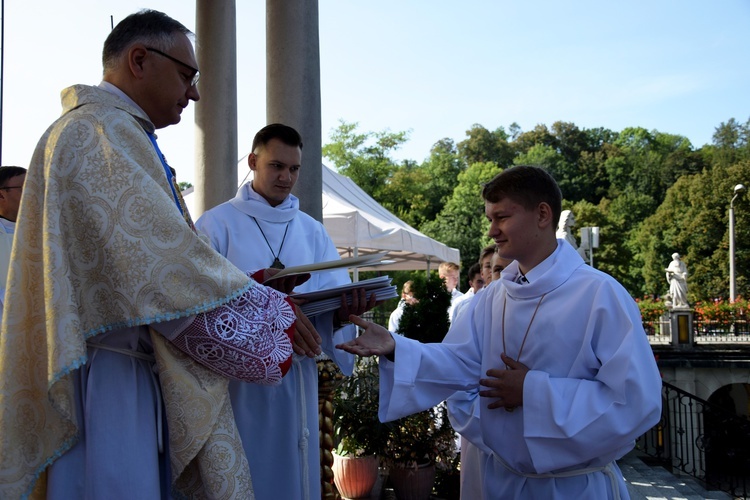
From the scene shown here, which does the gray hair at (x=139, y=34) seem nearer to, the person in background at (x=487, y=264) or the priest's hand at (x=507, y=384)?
the priest's hand at (x=507, y=384)

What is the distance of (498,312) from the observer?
10.0 ft

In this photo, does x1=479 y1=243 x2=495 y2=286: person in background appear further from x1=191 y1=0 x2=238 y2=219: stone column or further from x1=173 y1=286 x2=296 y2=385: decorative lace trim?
x1=173 y1=286 x2=296 y2=385: decorative lace trim

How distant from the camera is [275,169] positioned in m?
3.62

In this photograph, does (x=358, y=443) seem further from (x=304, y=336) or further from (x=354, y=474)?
(x=304, y=336)

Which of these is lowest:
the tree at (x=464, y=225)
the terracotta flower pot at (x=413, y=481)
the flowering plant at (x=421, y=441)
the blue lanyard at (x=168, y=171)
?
the terracotta flower pot at (x=413, y=481)

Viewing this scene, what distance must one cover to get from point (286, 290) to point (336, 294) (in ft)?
0.79

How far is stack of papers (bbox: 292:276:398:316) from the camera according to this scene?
259 cm

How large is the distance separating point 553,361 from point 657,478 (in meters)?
8.75

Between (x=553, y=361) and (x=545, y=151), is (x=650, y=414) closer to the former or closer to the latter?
(x=553, y=361)

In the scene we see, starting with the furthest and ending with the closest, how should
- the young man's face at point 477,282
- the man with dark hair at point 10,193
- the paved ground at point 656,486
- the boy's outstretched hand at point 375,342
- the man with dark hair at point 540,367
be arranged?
1. the paved ground at point 656,486
2. the young man's face at point 477,282
3. the man with dark hair at point 10,193
4. the boy's outstretched hand at point 375,342
5. the man with dark hair at point 540,367

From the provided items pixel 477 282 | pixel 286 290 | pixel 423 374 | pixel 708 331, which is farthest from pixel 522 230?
pixel 708 331

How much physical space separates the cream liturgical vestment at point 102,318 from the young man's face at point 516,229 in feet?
4.16

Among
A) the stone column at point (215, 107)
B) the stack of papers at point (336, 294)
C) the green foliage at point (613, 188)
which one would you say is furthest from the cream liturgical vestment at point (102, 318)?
the green foliage at point (613, 188)

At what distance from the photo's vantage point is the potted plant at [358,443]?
5777 millimetres
